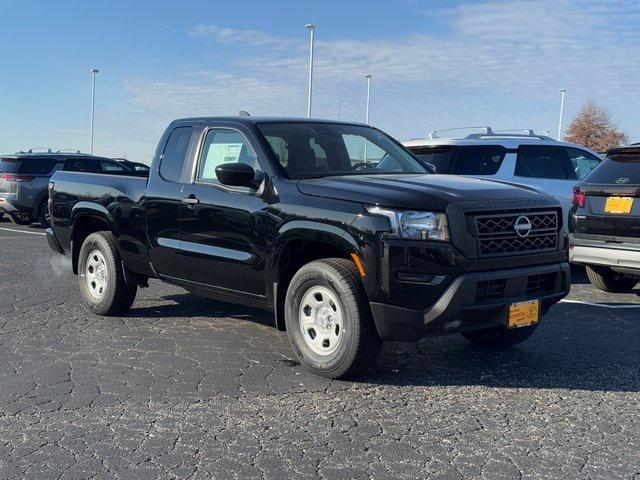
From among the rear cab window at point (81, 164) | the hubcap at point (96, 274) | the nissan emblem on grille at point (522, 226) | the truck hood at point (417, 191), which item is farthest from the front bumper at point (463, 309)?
the rear cab window at point (81, 164)

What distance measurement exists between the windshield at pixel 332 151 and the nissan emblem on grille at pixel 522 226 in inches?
53.5

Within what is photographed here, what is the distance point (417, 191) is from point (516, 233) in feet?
2.48

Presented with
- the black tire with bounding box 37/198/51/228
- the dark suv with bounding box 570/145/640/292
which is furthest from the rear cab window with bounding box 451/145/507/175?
the black tire with bounding box 37/198/51/228

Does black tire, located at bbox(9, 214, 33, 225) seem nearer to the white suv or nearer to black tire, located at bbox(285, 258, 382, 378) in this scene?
the white suv

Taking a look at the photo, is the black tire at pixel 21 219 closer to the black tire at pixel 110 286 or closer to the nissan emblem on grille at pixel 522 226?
the black tire at pixel 110 286

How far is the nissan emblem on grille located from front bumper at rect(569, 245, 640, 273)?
9.76 ft

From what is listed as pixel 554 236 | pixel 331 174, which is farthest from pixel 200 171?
pixel 554 236

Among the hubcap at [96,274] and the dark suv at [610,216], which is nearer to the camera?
the hubcap at [96,274]

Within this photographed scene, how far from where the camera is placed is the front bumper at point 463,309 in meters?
4.40

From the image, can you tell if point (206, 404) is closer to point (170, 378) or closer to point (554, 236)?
point (170, 378)

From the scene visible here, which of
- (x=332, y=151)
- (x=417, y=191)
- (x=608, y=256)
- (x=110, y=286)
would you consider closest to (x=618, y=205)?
(x=608, y=256)

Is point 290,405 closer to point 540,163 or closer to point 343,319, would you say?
point 343,319

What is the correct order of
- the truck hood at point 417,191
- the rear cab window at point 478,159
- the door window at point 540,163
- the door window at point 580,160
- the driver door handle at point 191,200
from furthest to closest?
the door window at point 580,160 < the door window at point 540,163 < the rear cab window at point 478,159 < the driver door handle at point 191,200 < the truck hood at point 417,191

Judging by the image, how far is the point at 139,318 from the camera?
6879 mm
